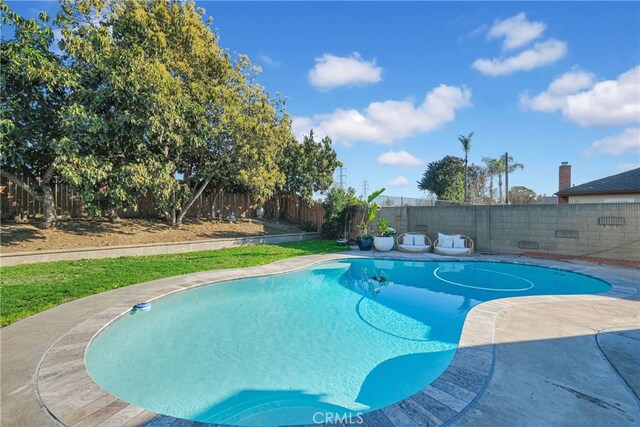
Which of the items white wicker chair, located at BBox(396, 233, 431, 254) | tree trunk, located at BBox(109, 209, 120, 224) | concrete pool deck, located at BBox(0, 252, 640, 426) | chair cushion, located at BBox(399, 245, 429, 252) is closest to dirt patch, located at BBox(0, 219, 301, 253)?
tree trunk, located at BBox(109, 209, 120, 224)

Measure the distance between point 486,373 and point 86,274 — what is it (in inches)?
344

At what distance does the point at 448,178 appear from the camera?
35562 mm

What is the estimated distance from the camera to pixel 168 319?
5246mm

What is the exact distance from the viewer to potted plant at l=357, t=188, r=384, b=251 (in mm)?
13227

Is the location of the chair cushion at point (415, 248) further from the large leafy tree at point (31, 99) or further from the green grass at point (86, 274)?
the large leafy tree at point (31, 99)

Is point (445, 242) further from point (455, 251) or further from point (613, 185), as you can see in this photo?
point (613, 185)

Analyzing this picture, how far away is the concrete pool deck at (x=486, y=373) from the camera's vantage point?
7.83ft

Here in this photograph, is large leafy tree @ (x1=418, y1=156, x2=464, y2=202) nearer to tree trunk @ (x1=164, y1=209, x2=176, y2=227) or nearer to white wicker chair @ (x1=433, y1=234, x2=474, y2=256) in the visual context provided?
white wicker chair @ (x1=433, y1=234, x2=474, y2=256)

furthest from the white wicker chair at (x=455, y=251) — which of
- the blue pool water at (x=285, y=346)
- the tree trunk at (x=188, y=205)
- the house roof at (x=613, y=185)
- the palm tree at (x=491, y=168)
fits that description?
the palm tree at (x=491, y=168)

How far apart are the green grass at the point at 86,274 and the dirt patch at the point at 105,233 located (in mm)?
1440

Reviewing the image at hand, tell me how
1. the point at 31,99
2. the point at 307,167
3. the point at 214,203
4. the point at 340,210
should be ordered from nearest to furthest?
1. the point at 31,99
2. the point at 340,210
3. the point at 214,203
4. the point at 307,167

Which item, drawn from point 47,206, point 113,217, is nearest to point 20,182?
point 47,206

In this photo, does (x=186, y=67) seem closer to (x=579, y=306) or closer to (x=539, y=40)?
(x=539, y=40)

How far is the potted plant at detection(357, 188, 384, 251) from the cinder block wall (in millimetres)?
1542
